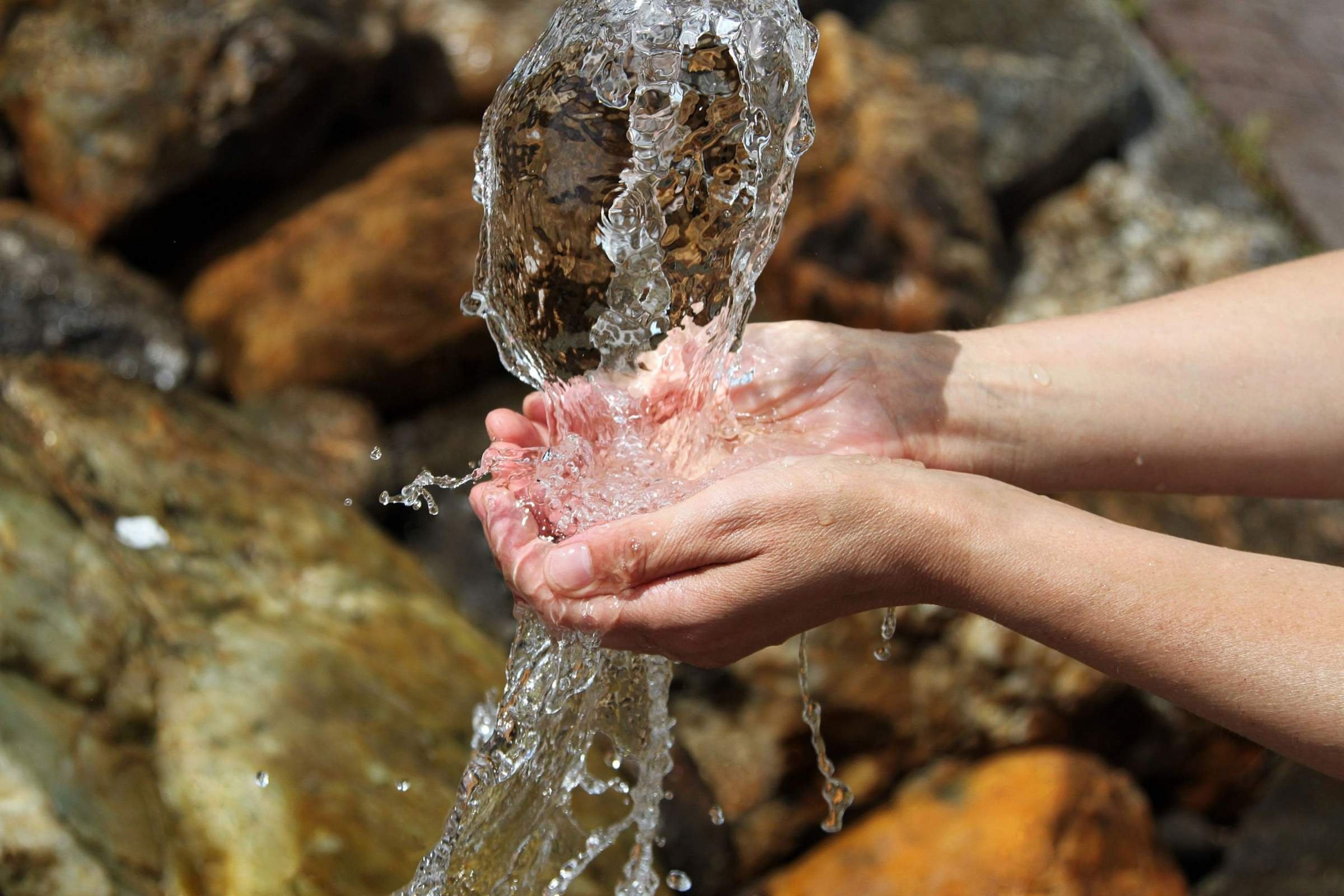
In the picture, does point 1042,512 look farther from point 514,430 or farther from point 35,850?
point 35,850

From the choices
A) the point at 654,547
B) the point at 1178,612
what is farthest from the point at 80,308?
the point at 1178,612

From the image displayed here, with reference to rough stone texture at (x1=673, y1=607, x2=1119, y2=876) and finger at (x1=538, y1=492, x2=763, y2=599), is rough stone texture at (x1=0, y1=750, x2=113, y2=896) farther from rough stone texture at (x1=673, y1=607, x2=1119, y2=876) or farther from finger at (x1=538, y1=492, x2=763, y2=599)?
rough stone texture at (x1=673, y1=607, x2=1119, y2=876)

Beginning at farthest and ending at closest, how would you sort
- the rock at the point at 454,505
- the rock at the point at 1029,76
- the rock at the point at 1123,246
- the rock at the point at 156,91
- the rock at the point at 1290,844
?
the rock at the point at 1029,76, the rock at the point at 1123,246, the rock at the point at 156,91, the rock at the point at 454,505, the rock at the point at 1290,844

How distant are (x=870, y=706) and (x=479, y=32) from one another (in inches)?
122

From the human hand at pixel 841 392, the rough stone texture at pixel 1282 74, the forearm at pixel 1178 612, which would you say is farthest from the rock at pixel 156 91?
the rough stone texture at pixel 1282 74

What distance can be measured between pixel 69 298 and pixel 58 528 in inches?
78.0

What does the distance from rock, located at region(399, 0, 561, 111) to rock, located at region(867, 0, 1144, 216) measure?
158 centimetres

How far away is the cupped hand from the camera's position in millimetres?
1499

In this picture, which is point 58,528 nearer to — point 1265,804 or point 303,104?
point 303,104

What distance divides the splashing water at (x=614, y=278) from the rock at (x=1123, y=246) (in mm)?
2600

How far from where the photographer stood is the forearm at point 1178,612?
4.57 feet

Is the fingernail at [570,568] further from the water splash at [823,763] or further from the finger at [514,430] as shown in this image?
the water splash at [823,763]

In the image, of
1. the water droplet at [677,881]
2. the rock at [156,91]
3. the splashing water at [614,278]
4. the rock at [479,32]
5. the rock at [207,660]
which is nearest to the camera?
the splashing water at [614,278]

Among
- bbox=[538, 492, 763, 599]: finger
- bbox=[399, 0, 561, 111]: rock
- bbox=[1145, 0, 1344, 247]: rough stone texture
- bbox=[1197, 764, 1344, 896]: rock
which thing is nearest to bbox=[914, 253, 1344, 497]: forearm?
bbox=[538, 492, 763, 599]: finger
